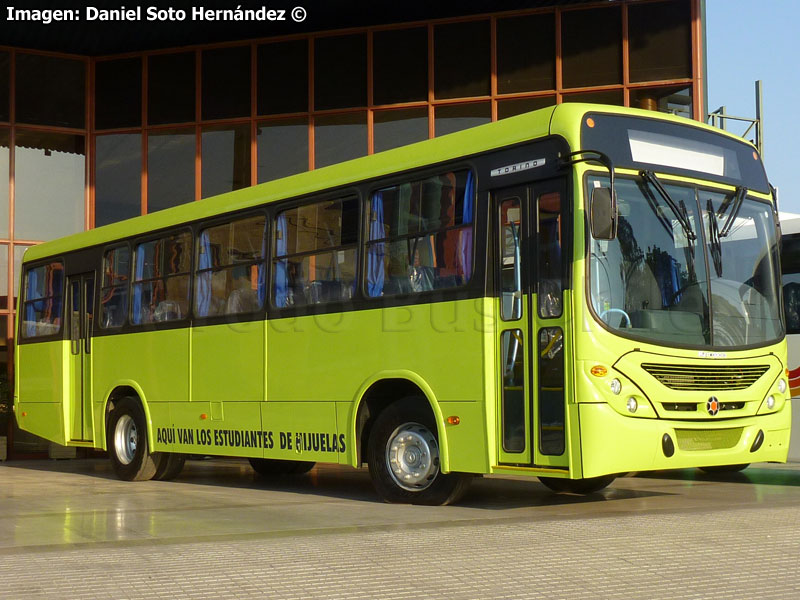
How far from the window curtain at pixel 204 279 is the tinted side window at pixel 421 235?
9.86 ft

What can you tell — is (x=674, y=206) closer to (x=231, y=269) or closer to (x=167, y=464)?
(x=231, y=269)

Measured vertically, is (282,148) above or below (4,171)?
above

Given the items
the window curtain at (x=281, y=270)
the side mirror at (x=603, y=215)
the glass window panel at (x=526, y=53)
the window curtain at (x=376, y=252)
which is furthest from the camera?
the glass window panel at (x=526, y=53)

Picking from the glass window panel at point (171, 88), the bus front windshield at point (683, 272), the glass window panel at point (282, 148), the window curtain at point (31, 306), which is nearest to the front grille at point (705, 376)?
the bus front windshield at point (683, 272)

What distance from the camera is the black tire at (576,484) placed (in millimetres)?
11523

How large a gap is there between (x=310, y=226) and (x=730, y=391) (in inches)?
179

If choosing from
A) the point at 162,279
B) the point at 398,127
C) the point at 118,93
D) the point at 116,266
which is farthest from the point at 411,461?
the point at 118,93

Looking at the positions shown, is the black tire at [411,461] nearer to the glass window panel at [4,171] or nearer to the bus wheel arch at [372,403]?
the bus wheel arch at [372,403]

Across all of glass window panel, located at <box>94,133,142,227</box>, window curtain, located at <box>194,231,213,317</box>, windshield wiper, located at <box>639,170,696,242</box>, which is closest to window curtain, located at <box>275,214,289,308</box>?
window curtain, located at <box>194,231,213,317</box>

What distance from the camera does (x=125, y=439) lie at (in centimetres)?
1504

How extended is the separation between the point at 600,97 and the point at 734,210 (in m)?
9.89

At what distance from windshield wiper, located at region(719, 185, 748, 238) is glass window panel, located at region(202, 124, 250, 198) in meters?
12.8

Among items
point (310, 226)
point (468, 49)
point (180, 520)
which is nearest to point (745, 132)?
point (468, 49)

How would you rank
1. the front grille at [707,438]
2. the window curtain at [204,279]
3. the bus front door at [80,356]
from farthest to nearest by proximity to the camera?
the bus front door at [80,356] < the window curtain at [204,279] < the front grille at [707,438]
